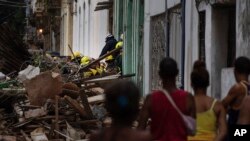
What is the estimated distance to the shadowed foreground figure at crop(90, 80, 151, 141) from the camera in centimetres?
438

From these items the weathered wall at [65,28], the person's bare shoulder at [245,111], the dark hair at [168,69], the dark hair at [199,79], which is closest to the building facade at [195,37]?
the person's bare shoulder at [245,111]

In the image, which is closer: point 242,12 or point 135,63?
point 242,12

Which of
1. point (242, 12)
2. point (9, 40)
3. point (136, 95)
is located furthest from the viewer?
point (9, 40)

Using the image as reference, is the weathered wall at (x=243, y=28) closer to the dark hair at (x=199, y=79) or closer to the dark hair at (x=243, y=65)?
the dark hair at (x=243, y=65)

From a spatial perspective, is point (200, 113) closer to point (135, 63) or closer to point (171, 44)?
point (171, 44)

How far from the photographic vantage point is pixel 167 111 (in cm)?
583

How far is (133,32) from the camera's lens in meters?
21.5

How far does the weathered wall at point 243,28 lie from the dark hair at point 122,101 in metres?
5.78

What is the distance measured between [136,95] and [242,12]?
6207mm

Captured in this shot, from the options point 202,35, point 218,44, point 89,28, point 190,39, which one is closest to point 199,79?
point 218,44

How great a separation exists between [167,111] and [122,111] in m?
1.48

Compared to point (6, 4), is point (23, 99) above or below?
below

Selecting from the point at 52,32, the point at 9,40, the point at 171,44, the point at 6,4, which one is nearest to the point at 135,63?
the point at 9,40

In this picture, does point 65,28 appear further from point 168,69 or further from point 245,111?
point 168,69
